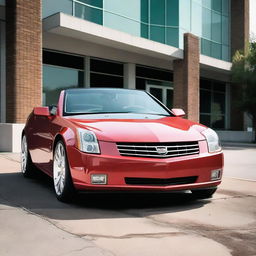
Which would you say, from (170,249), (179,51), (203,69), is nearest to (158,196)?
(170,249)

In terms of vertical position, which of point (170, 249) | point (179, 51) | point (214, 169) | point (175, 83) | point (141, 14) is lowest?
point (170, 249)

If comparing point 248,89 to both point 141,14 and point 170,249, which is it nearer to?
point 141,14

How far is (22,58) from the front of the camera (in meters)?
13.8

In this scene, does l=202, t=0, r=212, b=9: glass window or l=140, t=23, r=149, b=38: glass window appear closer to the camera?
l=140, t=23, r=149, b=38: glass window

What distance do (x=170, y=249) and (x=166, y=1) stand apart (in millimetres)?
20770

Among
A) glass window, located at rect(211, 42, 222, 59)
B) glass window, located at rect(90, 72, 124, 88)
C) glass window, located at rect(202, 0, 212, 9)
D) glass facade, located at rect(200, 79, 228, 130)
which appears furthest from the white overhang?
glass facade, located at rect(200, 79, 228, 130)

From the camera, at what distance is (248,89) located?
85.9 feet

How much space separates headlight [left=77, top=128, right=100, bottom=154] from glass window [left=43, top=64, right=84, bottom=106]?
12965 mm

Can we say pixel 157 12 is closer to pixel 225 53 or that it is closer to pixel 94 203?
pixel 225 53

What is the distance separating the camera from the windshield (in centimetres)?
622

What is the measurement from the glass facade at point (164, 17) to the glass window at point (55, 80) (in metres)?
2.38

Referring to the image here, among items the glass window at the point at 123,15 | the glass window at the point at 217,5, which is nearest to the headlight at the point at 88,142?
the glass window at the point at 123,15

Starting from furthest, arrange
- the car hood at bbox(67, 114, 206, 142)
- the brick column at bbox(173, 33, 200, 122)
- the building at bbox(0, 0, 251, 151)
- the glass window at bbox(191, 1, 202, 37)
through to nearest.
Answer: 1. the glass window at bbox(191, 1, 202, 37)
2. the brick column at bbox(173, 33, 200, 122)
3. the building at bbox(0, 0, 251, 151)
4. the car hood at bbox(67, 114, 206, 142)

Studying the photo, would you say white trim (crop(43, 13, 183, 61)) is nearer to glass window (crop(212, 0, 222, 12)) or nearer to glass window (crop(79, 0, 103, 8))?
glass window (crop(79, 0, 103, 8))
